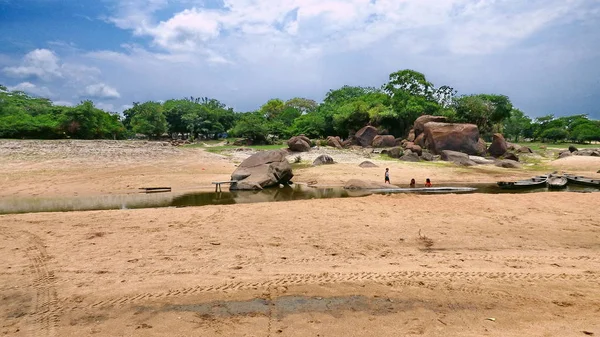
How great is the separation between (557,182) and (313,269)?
21.2 metres

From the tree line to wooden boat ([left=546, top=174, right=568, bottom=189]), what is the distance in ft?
82.3

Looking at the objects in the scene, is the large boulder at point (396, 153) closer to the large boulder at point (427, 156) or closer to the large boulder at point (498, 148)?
the large boulder at point (427, 156)

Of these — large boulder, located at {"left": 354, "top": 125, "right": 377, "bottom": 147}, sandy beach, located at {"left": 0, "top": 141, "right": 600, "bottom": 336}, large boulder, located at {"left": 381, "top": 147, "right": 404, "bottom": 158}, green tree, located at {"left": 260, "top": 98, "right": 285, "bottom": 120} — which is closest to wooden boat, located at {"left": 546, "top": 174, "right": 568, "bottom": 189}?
sandy beach, located at {"left": 0, "top": 141, "right": 600, "bottom": 336}

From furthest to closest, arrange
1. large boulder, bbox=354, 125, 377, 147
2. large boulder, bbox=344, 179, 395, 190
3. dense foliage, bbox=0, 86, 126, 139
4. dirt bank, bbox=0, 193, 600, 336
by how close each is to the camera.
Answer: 1. large boulder, bbox=354, 125, 377, 147
2. dense foliage, bbox=0, 86, 126, 139
3. large boulder, bbox=344, 179, 395, 190
4. dirt bank, bbox=0, 193, 600, 336

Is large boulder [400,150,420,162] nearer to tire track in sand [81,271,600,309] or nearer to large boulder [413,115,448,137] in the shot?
large boulder [413,115,448,137]

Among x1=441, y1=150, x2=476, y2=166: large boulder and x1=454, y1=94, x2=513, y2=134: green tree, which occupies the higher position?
x1=454, y1=94, x2=513, y2=134: green tree

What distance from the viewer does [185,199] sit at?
1856cm

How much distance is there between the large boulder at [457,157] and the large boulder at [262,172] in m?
18.8

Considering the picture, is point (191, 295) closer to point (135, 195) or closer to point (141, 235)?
point (141, 235)

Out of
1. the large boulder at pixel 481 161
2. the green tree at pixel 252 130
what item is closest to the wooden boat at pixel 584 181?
the large boulder at pixel 481 161

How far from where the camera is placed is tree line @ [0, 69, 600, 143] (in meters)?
47.0

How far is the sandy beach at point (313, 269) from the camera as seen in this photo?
561cm

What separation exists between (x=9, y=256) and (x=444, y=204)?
1352 cm

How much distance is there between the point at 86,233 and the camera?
34.8 feet
